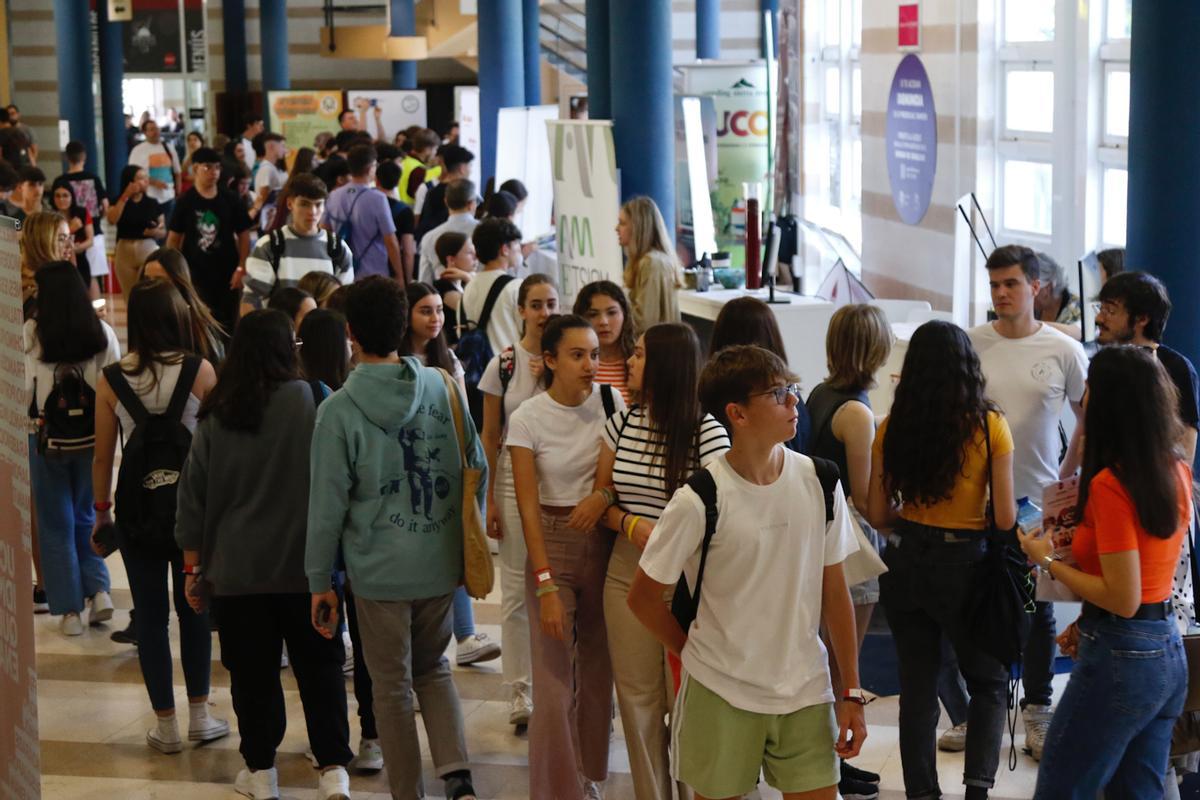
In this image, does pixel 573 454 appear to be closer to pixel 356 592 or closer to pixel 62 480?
pixel 356 592

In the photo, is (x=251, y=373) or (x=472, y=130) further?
(x=472, y=130)

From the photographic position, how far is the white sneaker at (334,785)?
14.0ft

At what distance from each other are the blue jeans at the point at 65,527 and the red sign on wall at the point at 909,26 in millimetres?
6168

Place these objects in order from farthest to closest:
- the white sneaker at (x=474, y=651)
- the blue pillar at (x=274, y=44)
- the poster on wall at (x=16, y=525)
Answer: the blue pillar at (x=274, y=44)
the white sneaker at (x=474, y=651)
the poster on wall at (x=16, y=525)

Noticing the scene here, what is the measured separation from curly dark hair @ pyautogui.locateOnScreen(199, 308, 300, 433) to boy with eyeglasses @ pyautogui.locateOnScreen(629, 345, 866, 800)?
1.41m

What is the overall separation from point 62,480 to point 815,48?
371 inches

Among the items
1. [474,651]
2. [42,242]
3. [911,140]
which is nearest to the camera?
[474,651]

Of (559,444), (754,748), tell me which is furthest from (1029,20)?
(754,748)

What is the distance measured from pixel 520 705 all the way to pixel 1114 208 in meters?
4.44

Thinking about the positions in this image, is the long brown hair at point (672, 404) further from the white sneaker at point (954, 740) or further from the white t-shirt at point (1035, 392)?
the white sneaker at point (954, 740)

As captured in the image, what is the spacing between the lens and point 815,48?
533 inches

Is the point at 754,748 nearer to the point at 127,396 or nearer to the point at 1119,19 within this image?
the point at 127,396

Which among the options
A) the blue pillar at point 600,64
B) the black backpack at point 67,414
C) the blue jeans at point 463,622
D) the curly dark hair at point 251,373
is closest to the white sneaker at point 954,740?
the blue jeans at point 463,622

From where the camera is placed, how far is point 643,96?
320 inches
